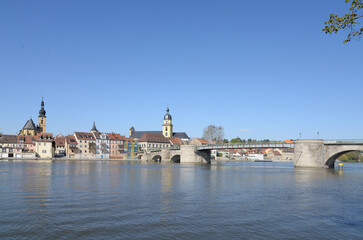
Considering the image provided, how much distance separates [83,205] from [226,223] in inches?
386

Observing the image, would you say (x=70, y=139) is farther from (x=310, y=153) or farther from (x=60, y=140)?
(x=310, y=153)

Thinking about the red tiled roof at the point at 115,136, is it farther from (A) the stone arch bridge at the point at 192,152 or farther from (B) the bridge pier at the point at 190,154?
(B) the bridge pier at the point at 190,154

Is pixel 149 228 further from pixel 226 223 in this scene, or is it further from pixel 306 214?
pixel 306 214

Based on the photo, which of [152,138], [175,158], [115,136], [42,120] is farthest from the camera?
[42,120]

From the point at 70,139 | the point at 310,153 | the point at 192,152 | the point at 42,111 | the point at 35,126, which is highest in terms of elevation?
the point at 42,111

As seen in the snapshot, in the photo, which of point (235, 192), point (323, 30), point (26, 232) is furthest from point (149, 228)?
point (235, 192)

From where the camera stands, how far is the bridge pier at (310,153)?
7044 centimetres

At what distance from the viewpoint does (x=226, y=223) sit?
58.6 feet

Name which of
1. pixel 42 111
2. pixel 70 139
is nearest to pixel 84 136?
pixel 70 139

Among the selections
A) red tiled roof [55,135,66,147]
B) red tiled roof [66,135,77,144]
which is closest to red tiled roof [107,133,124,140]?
red tiled roof [66,135,77,144]

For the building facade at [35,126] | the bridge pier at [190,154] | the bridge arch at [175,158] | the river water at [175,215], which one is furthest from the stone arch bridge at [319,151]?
the building facade at [35,126]

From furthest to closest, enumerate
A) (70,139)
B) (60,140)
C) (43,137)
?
(60,140)
(70,139)
(43,137)

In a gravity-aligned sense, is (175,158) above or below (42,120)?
below

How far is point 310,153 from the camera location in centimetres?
7144
